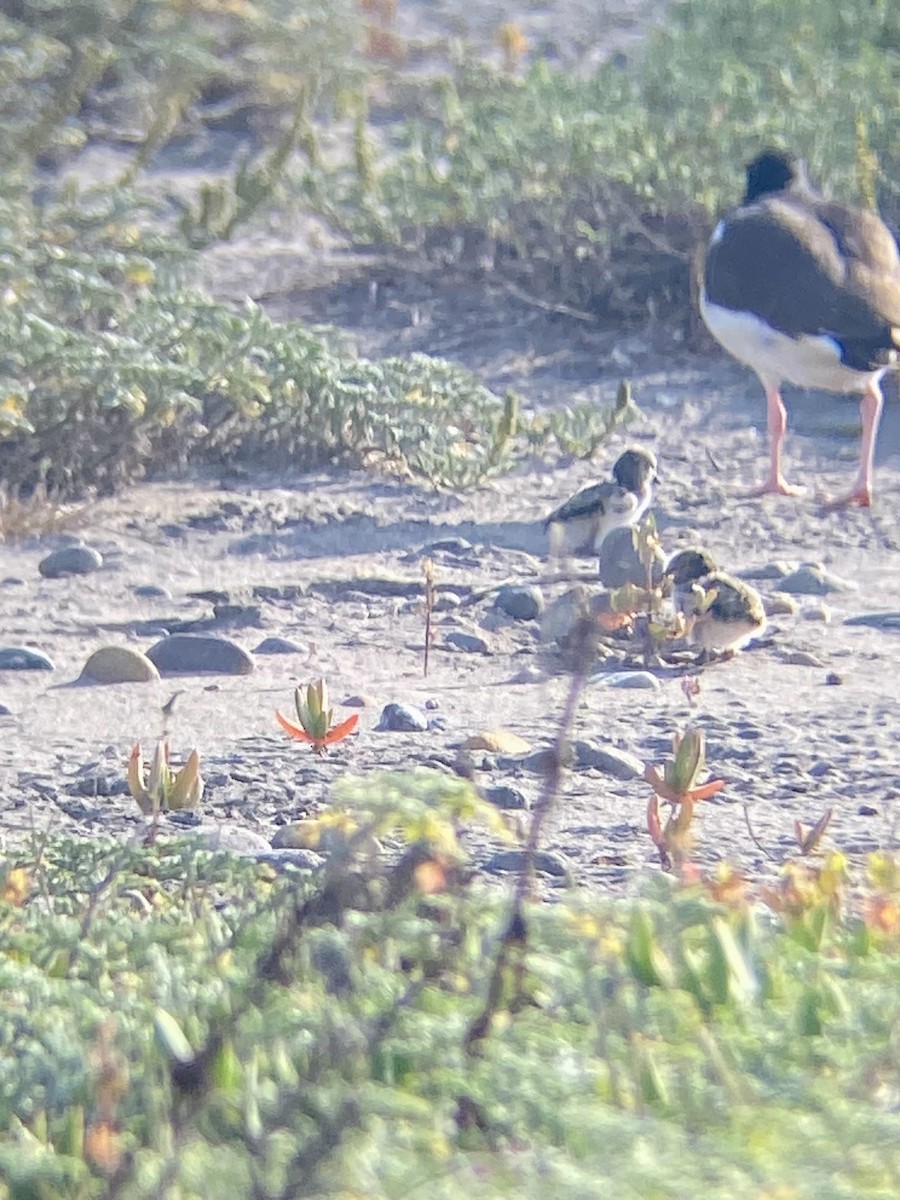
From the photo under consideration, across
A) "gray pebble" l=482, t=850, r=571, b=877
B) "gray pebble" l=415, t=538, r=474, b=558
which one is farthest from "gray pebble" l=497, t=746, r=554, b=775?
"gray pebble" l=415, t=538, r=474, b=558

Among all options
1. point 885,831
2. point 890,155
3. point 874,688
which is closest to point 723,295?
point 890,155

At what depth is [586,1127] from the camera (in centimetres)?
180

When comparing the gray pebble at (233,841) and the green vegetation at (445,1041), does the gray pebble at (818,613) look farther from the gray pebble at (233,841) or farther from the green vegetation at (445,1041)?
the green vegetation at (445,1041)

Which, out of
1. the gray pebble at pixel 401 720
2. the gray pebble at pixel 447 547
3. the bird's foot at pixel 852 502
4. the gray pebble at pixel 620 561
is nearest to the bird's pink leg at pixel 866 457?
the bird's foot at pixel 852 502

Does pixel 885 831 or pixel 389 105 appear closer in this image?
pixel 885 831

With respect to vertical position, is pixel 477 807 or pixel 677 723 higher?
pixel 477 807

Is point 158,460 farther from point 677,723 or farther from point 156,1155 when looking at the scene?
point 156,1155

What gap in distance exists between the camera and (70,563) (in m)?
5.55

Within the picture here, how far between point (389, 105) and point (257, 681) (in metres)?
8.05

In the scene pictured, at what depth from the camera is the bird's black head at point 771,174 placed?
7609 millimetres

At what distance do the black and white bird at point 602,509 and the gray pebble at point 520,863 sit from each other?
2274 millimetres

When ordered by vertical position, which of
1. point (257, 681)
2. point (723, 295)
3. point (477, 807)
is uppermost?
point (723, 295)

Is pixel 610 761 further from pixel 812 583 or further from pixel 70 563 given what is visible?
pixel 70 563

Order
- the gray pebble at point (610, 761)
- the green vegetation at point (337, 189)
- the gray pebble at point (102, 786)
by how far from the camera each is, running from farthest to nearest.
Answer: the green vegetation at point (337, 189) → the gray pebble at point (610, 761) → the gray pebble at point (102, 786)
